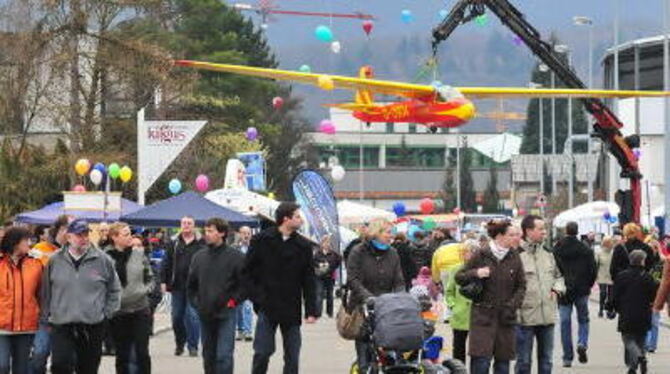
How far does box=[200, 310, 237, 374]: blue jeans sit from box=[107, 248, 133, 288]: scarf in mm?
776

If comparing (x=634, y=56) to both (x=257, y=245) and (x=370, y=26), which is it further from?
(x=257, y=245)

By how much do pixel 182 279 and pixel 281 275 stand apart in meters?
5.49

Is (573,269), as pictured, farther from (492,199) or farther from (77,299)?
(492,199)

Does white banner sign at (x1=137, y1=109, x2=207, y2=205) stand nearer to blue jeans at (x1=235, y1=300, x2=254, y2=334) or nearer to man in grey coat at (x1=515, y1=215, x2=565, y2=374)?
blue jeans at (x1=235, y1=300, x2=254, y2=334)

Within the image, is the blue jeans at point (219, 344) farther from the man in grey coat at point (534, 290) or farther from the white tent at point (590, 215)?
the white tent at point (590, 215)

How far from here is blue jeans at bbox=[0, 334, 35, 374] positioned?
44.3 feet

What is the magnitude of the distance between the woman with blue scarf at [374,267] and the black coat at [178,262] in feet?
13.6

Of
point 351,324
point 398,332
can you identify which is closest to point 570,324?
point 351,324

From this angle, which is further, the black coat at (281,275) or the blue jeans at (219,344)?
the blue jeans at (219,344)

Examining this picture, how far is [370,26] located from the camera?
47688mm

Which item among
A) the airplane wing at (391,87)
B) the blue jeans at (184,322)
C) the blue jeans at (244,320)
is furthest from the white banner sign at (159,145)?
the blue jeans at (184,322)

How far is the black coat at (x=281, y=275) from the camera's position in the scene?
14523 millimetres

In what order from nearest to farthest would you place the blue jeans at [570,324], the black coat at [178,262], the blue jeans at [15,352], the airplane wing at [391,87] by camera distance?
1. the blue jeans at [15,352]
2. the blue jeans at [570,324]
3. the black coat at [178,262]
4. the airplane wing at [391,87]

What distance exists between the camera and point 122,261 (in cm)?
1537
